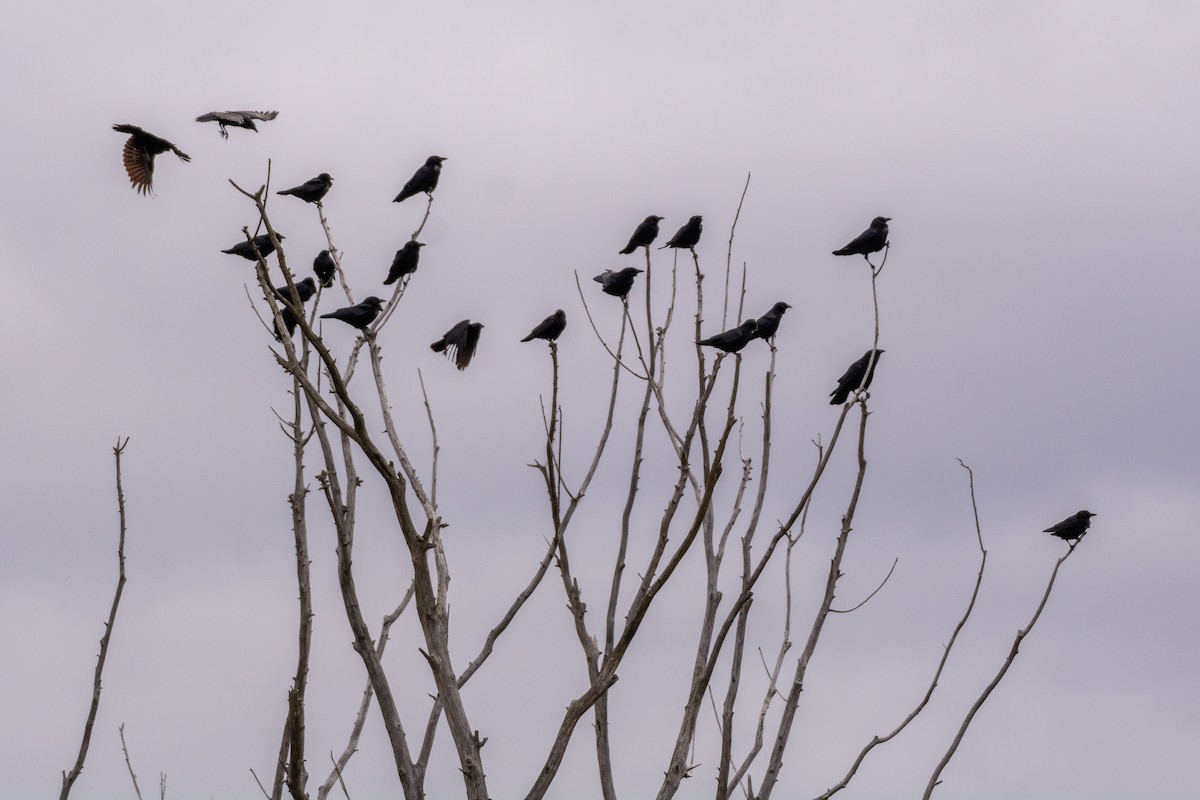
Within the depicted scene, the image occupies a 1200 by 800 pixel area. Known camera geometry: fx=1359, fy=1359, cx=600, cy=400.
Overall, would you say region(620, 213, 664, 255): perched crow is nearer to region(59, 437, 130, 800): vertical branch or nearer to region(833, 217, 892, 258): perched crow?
region(833, 217, 892, 258): perched crow

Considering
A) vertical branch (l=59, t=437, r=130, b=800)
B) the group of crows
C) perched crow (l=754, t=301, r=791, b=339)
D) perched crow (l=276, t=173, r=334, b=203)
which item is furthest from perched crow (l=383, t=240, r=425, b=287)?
vertical branch (l=59, t=437, r=130, b=800)

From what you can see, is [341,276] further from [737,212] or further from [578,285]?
[737,212]

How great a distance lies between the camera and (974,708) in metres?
6.39

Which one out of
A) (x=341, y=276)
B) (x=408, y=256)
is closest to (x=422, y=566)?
(x=341, y=276)

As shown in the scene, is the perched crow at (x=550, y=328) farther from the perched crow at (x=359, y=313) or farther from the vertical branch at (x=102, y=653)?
the vertical branch at (x=102, y=653)

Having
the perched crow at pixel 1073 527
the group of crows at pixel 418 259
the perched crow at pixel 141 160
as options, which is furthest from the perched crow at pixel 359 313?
the perched crow at pixel 1073 527

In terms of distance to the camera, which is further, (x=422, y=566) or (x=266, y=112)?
(x=266, y=112)

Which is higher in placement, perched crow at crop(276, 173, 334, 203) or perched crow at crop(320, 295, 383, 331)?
perched crow at crop(276, 173, 334, 203)

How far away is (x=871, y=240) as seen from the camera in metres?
12.1

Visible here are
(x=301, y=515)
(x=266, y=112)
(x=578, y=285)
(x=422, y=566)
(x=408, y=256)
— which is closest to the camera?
(x=422, y=566)

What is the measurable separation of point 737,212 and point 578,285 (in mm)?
982

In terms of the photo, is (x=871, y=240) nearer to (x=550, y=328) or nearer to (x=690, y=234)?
(x=690, y=234)

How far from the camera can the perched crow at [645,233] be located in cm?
1339

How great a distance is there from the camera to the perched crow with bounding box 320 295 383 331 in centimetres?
799
